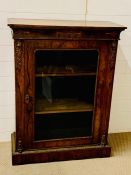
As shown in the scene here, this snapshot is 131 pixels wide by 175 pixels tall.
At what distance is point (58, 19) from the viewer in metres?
2.01

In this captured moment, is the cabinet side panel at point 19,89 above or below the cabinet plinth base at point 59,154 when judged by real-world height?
above

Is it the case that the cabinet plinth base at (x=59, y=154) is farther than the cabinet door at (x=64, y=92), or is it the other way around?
the cabinet plinth base at (x=59, y=154)

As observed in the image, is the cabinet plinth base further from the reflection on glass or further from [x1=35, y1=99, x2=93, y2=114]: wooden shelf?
[x1=35, y1=99, x2=93, y2=114]: wooden shelf

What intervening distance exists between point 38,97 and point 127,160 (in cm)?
78

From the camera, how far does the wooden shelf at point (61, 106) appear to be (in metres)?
1.88

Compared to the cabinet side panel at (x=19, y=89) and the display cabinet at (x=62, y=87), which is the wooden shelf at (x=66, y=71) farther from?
the cabinet side panel at (x=19, y=89)

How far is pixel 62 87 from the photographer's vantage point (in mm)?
1902

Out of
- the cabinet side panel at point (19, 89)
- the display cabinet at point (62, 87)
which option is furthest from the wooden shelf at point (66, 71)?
the cabinet side panel at point (19, 89)

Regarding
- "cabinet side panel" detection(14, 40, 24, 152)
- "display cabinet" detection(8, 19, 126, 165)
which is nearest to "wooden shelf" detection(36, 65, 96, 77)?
"display cabinet" detection(8, 19, 126, 165)

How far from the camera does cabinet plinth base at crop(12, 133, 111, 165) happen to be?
190 centimetres

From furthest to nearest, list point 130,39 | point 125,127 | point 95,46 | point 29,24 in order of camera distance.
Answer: point 125,127 < point 130,39 < point 95,46 < point 29,24

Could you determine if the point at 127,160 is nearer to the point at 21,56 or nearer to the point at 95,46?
the point at 95,46

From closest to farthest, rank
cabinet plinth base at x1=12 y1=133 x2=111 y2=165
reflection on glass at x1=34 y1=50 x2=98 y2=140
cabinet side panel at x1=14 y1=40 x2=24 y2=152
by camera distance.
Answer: cabinet side panel at x1=14 y1=40 x2=24 y2=152 → reflection on glass at x1=34 y1=50 x2=98 y2=140 → cabinet plinth base at x1=12 y1=133 x2=111 y2=165

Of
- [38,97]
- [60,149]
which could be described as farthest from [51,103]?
[60,149]
